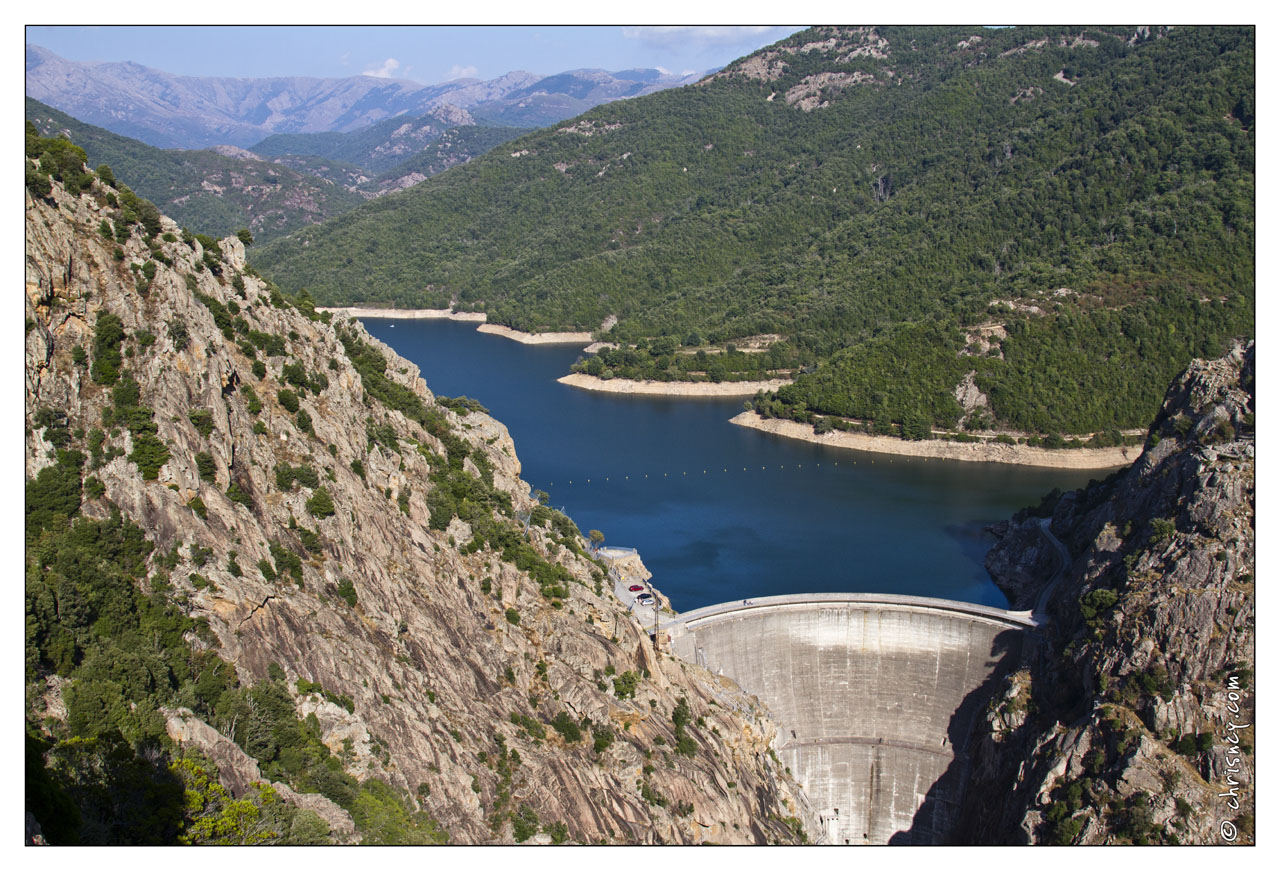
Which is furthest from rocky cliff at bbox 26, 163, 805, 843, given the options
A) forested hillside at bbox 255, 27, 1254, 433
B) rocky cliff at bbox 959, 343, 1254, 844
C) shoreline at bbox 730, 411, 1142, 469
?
forested hillside at bbox 255, 27, 1254, 433

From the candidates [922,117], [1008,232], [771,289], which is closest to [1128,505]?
[1008,232]

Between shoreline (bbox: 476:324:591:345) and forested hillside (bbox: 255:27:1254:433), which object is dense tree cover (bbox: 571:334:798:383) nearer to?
forested hillside (bbox: 255:27:1254:433)

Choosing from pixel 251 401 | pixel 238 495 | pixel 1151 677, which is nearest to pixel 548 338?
pixel 1151 677

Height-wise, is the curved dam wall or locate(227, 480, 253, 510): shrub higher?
locate(227, 480, 253, 510): shrub

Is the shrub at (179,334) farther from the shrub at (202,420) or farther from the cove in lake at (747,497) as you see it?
the cove in lake at (747,497)

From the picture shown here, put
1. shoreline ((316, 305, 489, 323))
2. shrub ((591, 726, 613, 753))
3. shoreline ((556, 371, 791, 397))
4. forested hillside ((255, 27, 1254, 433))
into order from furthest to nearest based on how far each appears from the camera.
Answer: shoreline ((316, 305, 489, 323)) < shoreline ((556, 371, 791, 397)) < forested hillside ((255, 27, 1254, 433)) < shrub ((591, 726, 613, 753))

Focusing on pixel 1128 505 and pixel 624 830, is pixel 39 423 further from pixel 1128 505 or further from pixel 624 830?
pixel 1128 505
